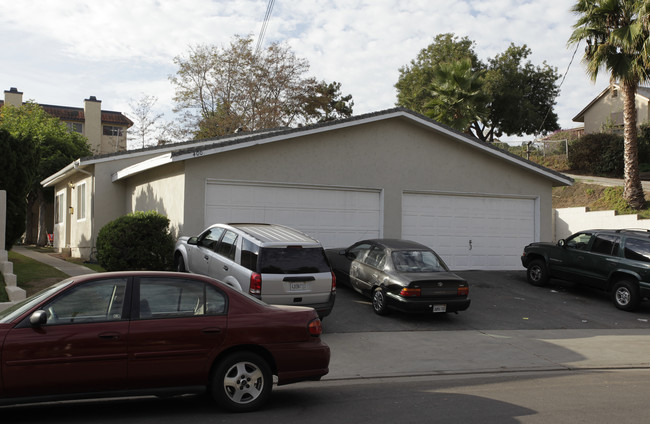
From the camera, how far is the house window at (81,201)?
20.8 m

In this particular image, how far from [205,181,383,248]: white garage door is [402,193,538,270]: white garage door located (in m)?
1.29

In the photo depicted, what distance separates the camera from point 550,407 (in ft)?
21.7

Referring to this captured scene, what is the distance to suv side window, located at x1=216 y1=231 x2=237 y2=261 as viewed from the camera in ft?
34.9

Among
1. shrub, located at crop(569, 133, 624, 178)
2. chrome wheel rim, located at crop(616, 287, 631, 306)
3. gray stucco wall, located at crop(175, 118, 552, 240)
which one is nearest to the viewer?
chrome wheel rim, located at crop(616, 287, 631, 306)

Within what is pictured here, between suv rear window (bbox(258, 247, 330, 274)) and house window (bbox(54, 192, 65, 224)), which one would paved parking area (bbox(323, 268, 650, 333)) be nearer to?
suv rear window (bbox(258, 247, 330, 274))

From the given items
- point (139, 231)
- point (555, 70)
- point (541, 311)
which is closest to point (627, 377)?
point (541, 311)

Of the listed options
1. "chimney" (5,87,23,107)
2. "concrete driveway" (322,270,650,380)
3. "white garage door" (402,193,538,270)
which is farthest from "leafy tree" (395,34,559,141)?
"chimney" (5,87,23,107)

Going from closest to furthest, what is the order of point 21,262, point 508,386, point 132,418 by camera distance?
point 132,418 → point 508,386 → point 21,262

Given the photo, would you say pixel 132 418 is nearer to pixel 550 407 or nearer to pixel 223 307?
pixel 223 307

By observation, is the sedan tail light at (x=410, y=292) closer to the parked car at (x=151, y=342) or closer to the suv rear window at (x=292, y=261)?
the suv rear window at (x=292, y=261)

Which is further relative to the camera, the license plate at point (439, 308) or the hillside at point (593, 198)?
the hillside at point (593, 198)

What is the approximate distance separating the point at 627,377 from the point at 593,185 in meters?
20.8

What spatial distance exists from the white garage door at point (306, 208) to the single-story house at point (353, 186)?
0.09ft

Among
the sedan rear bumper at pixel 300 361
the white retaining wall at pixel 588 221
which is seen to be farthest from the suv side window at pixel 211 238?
the white retaining wall at pixel 588 221
